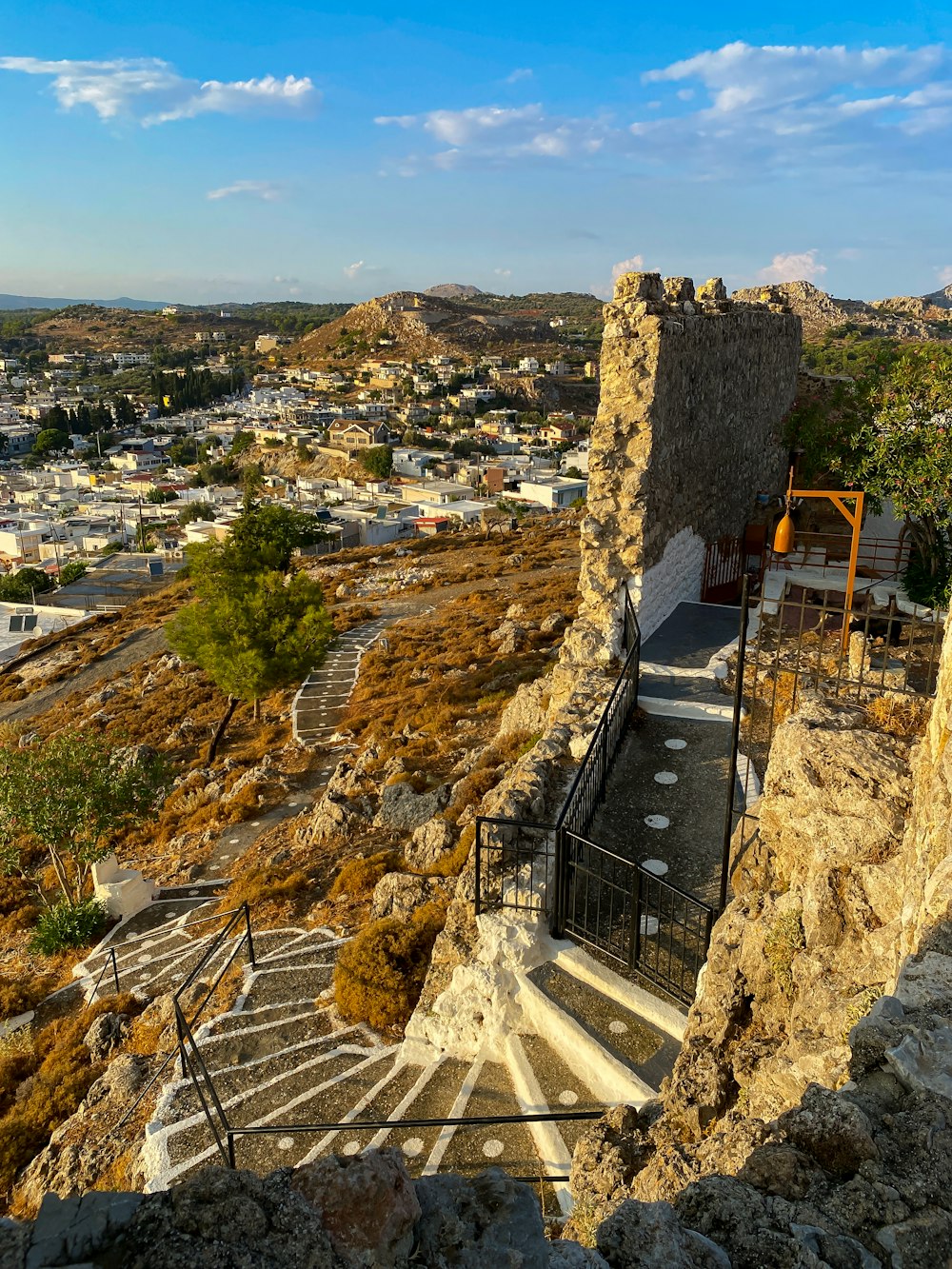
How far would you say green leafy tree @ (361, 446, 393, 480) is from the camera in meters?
88.2

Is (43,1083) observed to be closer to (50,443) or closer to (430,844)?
(430,844)

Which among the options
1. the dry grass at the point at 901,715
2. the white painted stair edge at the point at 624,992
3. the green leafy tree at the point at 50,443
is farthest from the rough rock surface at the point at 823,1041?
the green leafy tree at the point at 50,443

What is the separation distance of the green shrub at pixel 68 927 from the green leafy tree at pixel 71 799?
1.40ft

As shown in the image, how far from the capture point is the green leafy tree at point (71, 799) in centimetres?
1256

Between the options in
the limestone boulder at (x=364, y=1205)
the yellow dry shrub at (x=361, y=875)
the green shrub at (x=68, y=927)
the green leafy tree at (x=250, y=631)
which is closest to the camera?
the limestone boulder at (x=364, y=1205)

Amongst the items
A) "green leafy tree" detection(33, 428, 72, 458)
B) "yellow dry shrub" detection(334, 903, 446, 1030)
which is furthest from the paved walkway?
"green leafy tree" detection(33, 428, 72, 458)

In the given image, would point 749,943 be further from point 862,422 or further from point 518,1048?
point 862,422

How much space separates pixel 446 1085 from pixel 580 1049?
1.09m

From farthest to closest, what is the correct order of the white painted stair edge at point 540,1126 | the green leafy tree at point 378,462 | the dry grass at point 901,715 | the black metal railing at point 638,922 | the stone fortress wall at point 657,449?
the green leafy tree at point 378,462 < the stone fortress wall at point 657,449 < the black metal railing at point 638,922 < the dry grass at point 901,715 < the white painted stair edge at point 540,1126

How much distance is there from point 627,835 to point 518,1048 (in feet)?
7.31

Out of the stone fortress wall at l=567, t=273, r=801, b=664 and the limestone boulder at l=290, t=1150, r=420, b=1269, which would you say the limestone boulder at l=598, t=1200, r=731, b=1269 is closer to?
the limestone boulder at l=290, t=1150, r=420, b=1269

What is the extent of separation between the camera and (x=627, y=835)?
24.7ft

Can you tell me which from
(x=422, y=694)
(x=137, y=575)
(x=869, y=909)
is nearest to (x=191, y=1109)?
(x=869, y=909)

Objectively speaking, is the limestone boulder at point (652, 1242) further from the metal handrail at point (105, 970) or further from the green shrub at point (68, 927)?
the green shrub at point (68, 927)
